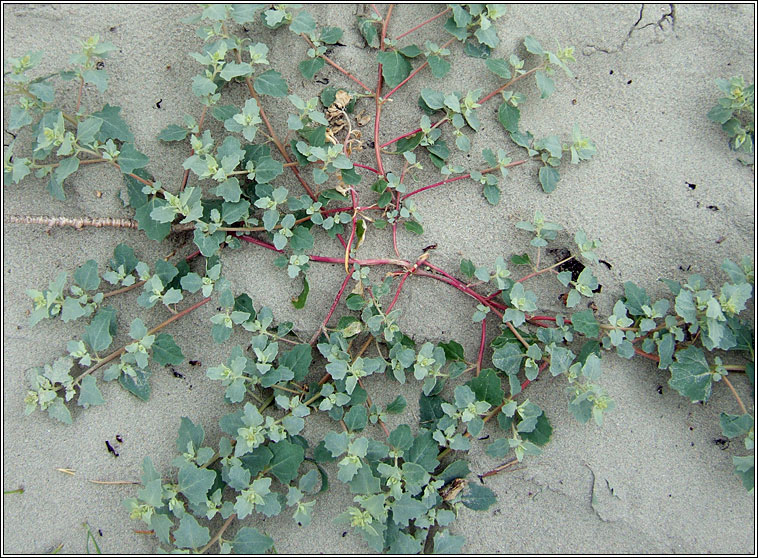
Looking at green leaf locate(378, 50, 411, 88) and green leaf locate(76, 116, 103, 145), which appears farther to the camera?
green leaf locate(378, 50, 411, 88)

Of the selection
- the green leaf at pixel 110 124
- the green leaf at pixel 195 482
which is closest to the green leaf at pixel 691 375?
the green leaf at pixel 195 482

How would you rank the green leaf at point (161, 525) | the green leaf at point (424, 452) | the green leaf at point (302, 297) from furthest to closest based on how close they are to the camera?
the green leaf at point (302, 297) → the green leaf at point (424, 452) → the green leaf at point (161, 525)

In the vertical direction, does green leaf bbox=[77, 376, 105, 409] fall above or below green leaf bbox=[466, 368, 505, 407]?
below

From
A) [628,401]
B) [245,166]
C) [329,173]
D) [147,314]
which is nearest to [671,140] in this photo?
[628,401]

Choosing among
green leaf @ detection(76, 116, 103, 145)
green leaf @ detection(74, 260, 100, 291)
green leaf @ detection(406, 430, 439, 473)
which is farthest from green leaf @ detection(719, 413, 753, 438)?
green leaf @ detection(76, 116, 103, 145)

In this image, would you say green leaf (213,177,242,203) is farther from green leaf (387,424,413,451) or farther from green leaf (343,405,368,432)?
green leaf (387,424,413,451)

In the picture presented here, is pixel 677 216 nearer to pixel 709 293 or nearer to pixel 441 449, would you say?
pixel 709 293

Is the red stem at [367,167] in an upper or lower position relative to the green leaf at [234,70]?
lower

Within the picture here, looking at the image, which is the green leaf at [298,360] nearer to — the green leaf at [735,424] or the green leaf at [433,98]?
the green leaf at [433,98]

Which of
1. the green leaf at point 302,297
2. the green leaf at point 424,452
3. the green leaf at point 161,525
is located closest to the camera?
the green leaf at point 161,525
